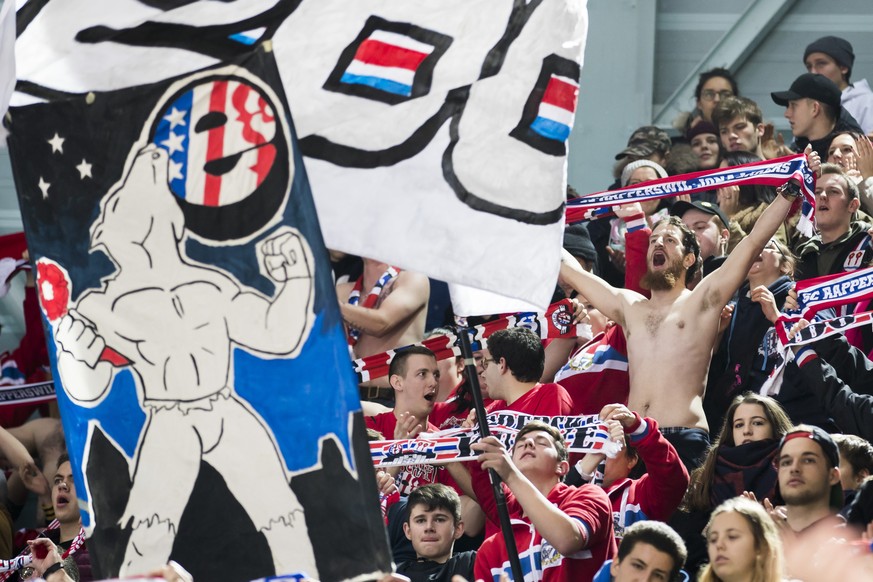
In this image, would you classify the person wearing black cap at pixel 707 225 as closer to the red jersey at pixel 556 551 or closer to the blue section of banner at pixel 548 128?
the red jersey at pixel 556 551

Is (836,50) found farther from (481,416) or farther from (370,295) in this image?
(481,416)

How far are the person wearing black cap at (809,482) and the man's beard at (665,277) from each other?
204cm

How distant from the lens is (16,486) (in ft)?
34.1

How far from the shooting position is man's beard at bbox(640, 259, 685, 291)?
320 inches

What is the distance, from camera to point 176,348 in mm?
4645

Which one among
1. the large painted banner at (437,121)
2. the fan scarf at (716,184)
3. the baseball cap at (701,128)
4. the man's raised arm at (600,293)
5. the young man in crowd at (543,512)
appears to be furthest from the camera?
the baseball cap at (701,128)

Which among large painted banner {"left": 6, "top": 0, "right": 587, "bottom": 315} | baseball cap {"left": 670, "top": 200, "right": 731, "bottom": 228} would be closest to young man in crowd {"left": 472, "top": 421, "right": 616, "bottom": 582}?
large painted banner {"left": 6, "top": 0, "right": 587, "bottom": 315}

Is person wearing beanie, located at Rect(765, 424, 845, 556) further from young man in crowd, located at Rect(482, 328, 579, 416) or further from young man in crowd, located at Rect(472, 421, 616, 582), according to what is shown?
young man in crowd, located at Rect(482, 328, 579, 416)

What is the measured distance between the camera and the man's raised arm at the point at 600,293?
836 cm

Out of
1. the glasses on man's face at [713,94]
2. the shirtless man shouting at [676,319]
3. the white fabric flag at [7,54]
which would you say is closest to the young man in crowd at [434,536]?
the shirtless man shouting at [676,319]

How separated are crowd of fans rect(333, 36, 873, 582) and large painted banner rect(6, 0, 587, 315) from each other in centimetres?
125

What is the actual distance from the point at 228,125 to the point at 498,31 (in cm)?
91

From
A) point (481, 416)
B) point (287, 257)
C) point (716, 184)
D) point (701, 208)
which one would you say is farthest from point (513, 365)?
point (287, 257)

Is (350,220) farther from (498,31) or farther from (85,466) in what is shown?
(85,466)
